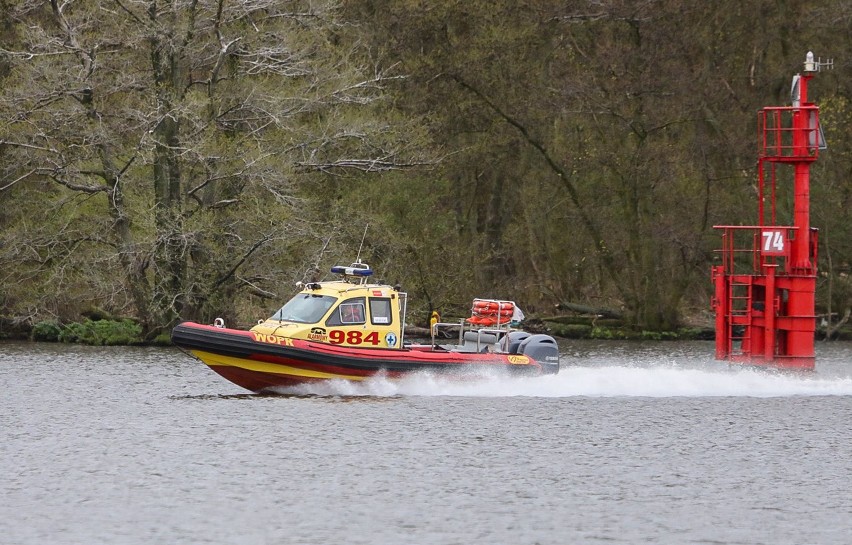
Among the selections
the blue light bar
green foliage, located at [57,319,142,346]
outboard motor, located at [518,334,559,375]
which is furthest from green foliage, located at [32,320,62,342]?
outboard motor, located at [518,334,559,375]

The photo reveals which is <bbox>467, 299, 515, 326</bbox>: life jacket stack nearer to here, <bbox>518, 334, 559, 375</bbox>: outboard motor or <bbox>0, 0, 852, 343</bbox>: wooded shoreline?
<bbox>518, 334, 559, 375</bbox>: outboard motor

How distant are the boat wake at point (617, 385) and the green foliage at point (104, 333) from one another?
17.4 meters

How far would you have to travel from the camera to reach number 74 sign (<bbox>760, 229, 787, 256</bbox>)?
109 feet

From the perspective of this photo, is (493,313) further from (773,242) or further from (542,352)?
(773,242)

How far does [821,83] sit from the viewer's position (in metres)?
52.1

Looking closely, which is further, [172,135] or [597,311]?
[597,311]

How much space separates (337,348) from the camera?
2609cm

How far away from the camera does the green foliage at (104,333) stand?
143 feet

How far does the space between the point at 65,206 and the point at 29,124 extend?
2.83 metres

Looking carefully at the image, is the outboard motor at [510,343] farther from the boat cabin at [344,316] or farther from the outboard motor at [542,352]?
the boat cabin at [344,316]

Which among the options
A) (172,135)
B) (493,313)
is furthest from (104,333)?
(493,313)

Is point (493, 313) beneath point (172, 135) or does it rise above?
beneath

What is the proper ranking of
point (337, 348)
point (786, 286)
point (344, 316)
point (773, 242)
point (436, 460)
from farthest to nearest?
point (773, 242) < point (786, 286) < point (344, 316) < point (337, 348) < point (436, 460)

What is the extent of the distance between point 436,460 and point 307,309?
592 cm
